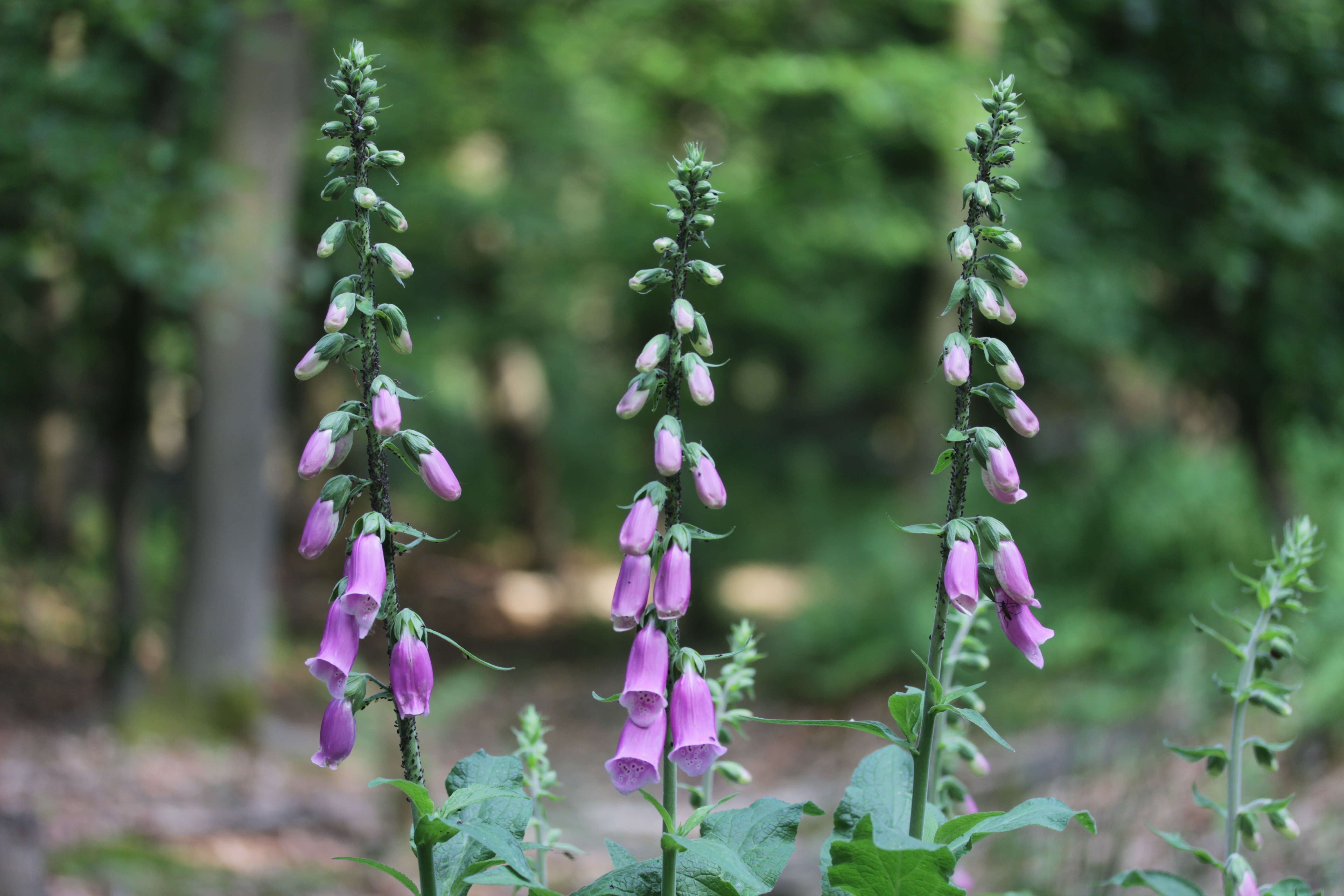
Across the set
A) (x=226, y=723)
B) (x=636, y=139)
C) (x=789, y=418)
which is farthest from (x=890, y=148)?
(x=226, y=723)

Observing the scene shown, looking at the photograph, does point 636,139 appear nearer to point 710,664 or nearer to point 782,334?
point 782,334

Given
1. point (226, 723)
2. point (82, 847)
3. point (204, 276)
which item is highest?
point (204, 276)

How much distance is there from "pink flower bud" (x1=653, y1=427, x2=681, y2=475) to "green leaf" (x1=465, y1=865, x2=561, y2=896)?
56 centimetres

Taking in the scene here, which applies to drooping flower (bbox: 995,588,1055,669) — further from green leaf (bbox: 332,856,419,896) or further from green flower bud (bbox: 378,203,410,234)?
green flower bud (bbox: 378,203,410,234)

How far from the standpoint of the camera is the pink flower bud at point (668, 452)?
53.3 inches

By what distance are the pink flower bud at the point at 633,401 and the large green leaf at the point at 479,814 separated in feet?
1.78

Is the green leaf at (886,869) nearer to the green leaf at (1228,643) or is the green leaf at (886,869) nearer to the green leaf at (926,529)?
the green leaf at (926,529)

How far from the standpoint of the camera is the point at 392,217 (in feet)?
4.90

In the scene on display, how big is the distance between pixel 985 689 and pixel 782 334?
27.8 ft

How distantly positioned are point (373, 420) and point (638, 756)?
588 mm

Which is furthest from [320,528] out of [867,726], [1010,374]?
[1010,374]

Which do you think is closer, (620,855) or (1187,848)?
(620,855)

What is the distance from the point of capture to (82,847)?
16.4ft

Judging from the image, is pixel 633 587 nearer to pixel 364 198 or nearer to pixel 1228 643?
pixel 364 198
